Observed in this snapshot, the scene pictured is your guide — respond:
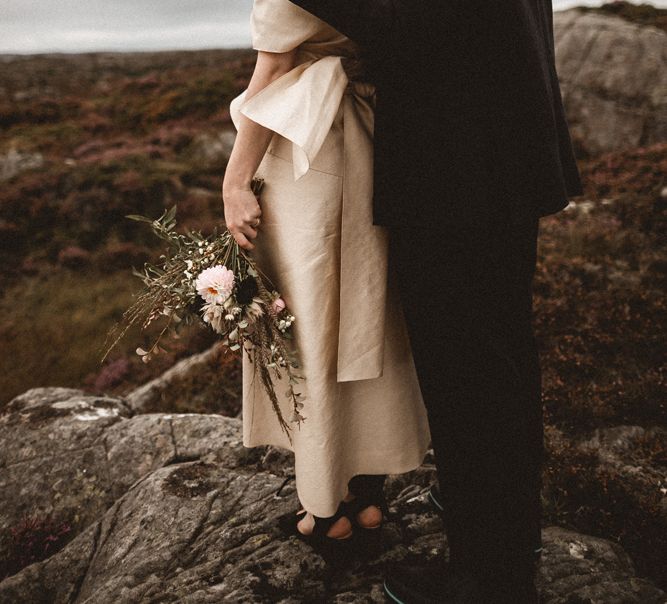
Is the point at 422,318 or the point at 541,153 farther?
the point at 422,318

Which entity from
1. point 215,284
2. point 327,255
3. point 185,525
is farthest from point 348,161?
point 185,525

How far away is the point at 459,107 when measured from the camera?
1.26m

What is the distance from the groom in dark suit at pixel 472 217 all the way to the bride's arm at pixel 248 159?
27 centimetres

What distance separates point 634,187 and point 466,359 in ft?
23.5

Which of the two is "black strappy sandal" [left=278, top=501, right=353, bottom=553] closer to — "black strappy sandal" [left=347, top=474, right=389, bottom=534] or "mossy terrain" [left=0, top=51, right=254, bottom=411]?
"black strappy sandal" [left=347, top=474, right=389, bottom=534]

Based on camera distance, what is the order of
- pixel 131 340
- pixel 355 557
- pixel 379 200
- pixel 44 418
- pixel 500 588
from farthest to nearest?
pixel 131 340 → pixel 44 418 → pixel 355 557 → pixel 500 588 → pixel 379 200

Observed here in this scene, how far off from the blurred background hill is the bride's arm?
6.77 feet

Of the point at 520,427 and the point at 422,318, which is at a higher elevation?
the point at 422,318

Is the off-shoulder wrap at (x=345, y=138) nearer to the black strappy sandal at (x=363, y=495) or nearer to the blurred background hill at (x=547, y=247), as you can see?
the black strappy sandal at (x=363, y=495)

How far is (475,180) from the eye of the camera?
1.29m

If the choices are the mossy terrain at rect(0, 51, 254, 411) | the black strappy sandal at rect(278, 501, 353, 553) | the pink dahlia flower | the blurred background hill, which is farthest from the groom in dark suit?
the mossy terrain at rect(0, 51, 254, 411)

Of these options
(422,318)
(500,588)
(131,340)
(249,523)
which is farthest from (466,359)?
(131,340)

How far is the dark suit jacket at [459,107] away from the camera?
1.18m

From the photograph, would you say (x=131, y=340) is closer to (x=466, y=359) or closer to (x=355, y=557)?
(x=355, y=557)
